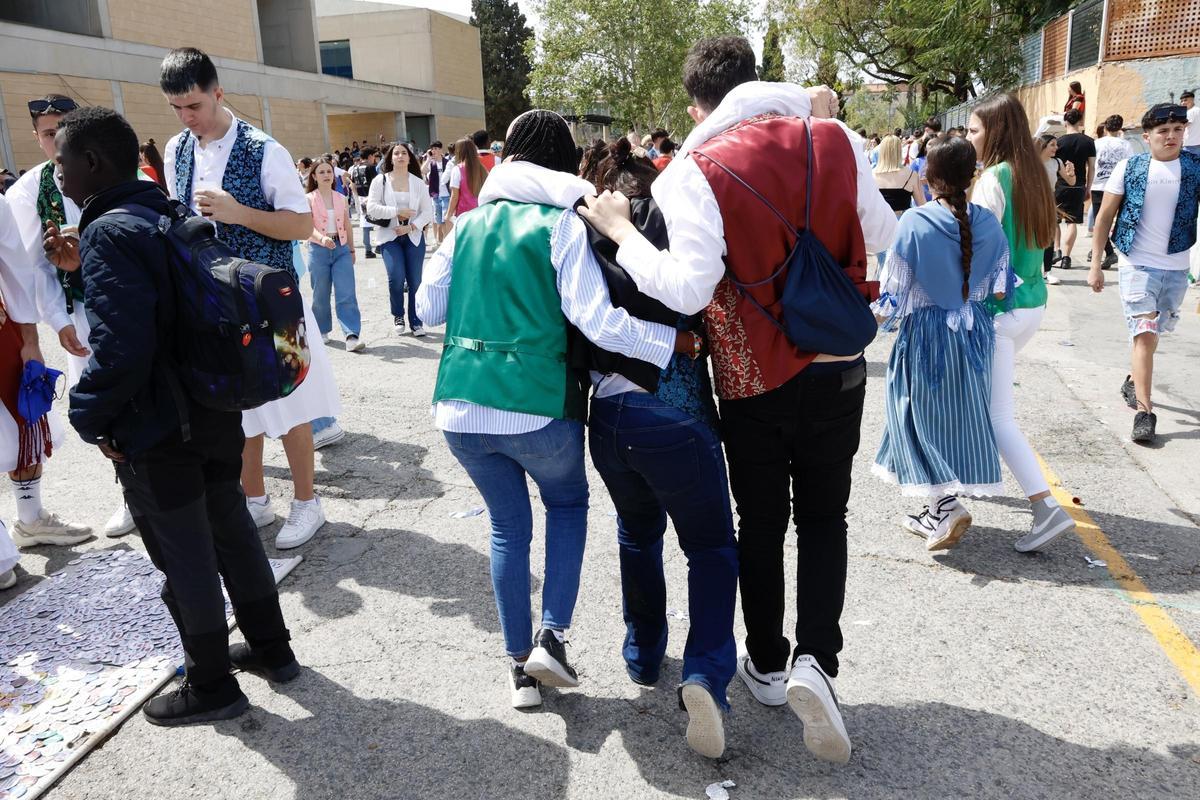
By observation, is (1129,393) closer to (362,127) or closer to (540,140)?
(540,140)

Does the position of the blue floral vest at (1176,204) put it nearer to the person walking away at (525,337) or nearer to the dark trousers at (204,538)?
the person walking away at (525,337)

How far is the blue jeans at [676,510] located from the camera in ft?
7.97

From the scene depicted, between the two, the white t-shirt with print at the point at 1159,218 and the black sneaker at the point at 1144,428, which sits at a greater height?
the white t-shirt with print at the point at 1159,218

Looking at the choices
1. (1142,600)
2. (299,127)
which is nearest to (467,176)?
(1142,600)

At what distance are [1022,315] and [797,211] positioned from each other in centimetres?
229

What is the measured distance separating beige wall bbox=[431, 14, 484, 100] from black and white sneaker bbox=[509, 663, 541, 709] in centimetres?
5253

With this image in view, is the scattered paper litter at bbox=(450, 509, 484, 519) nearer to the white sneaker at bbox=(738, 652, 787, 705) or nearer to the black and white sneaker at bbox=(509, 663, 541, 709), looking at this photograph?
the black and white sneaker at bbox=(509, 663, 541, 709)

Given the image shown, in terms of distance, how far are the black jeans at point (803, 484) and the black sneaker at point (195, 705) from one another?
1.76 meters

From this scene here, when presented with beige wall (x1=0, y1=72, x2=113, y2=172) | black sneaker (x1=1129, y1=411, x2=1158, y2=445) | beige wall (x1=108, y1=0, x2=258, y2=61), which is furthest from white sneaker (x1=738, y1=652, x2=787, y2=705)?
beige wall (x1=108, y1=0, x2=258, y2=61)

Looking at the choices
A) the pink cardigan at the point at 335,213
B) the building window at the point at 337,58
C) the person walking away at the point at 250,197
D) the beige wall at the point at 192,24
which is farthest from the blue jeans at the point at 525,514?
the building window at the point at 337,58

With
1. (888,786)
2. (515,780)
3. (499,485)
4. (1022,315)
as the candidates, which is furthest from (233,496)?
(1022,315)

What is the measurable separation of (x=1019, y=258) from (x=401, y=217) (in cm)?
612

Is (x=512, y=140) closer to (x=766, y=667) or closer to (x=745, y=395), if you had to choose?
(x=745, y=395)

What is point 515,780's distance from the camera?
98.9 inches
